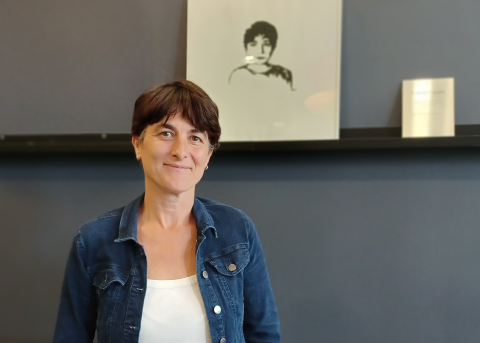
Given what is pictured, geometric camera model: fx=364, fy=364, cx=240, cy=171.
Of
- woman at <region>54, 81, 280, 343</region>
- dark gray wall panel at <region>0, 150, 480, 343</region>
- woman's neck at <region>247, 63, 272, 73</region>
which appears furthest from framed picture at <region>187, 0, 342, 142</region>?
woman at <region>54, 81, 280, 343</region>

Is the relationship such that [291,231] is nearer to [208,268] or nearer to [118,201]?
[208,268]

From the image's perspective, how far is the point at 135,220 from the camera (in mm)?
1027

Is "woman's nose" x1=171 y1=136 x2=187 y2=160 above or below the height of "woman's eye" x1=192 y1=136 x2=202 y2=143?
below

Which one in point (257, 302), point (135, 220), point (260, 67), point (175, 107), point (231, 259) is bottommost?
point (257, 302)

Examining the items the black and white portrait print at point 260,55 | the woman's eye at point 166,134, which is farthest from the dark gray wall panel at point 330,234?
the woman's eye at point 166,134

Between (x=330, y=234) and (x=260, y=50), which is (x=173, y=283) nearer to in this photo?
(x=330, y=234)

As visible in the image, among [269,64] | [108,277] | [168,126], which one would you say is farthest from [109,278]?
[269,64]

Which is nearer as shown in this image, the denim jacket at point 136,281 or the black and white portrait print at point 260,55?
the denim jacket at point 136,281

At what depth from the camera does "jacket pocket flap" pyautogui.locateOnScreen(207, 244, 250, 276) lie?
3.36 ft

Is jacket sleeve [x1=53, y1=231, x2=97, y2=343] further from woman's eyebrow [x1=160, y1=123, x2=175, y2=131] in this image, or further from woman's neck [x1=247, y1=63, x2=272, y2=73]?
woman's neck [x1=247, y1=63, x2=272, y2=73]

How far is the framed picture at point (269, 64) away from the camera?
4.55 ft

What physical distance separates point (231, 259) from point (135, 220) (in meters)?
0.30

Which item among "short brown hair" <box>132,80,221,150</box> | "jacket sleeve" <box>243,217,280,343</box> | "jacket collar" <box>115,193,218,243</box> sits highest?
"short brown hair" <box>132,80,221,150</box>

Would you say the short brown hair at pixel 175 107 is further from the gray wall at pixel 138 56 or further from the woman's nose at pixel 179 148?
the gray wall at pixel 138 56
